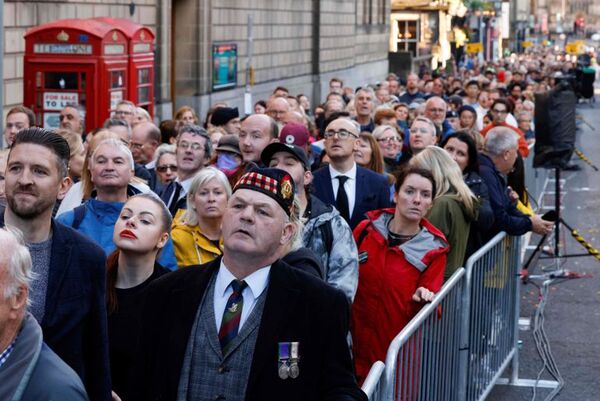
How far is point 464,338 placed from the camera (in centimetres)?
832

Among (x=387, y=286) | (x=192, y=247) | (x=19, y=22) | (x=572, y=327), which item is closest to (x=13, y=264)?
(x=192, y=247)

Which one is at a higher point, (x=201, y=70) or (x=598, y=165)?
(x=201, y=70)

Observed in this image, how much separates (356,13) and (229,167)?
146 feet

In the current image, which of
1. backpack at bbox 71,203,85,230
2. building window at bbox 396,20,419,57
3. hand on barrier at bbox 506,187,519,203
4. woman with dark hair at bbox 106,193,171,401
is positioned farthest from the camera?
building window at bbox 396,20,419,57

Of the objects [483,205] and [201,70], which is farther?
[201,70]

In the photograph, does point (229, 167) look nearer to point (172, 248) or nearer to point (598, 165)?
point (172, 248)

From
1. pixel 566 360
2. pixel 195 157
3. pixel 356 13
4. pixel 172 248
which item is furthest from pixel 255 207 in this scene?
pixel 356 13

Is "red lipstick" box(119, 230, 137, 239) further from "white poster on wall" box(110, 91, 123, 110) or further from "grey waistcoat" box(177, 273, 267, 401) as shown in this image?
"white poster on wall" box(110, 91, 123, 110)

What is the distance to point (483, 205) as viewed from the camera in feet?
32.1

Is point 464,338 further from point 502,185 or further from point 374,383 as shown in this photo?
point 374,383

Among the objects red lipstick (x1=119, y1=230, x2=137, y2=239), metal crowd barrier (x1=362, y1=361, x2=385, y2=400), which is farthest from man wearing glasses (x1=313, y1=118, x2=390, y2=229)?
metal crowd barrier (x1=362, y1=361, x2=385, y2=400)

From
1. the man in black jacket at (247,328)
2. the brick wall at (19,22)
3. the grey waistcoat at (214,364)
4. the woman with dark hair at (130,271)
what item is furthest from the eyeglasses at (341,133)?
the brick wall at (19,22)

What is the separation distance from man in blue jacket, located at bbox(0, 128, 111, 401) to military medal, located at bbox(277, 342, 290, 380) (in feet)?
3.16

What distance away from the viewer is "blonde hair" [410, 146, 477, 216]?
8.97m
